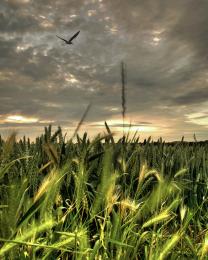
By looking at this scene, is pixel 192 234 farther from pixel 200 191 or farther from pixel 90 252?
pixel 90 252

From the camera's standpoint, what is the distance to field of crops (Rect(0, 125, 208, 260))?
1.83m

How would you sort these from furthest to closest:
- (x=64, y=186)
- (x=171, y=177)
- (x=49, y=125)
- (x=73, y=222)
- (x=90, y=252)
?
(x=171, y=177) → (x=49, y=125) → (x=64, y=186) → (x=73, y=222) → (x=90, y=252)

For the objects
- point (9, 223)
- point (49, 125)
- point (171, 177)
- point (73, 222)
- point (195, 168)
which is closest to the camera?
point (9, 223)

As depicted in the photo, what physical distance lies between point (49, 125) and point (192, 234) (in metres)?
1.31

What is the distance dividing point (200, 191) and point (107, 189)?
1618mm

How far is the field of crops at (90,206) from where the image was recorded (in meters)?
1.83

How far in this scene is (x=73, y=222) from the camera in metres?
2.29

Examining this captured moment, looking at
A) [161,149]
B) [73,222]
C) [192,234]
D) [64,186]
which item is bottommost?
[192,234]

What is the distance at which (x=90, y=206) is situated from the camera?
9.18ft

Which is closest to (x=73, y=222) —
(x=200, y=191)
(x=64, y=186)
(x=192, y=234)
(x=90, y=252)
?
(x=90, y=252)

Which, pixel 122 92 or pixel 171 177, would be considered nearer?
pixel 122 92

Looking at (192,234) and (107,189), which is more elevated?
(107,189)

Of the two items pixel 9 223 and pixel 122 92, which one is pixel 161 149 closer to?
pixel 122 92

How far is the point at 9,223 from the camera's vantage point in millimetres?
1581
